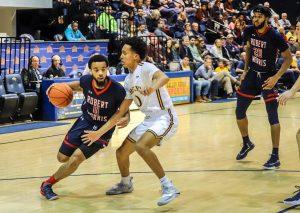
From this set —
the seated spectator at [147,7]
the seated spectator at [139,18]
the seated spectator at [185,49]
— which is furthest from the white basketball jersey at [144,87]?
the seated spectator at [147,7]

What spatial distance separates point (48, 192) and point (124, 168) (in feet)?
2.58

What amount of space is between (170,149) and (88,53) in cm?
739

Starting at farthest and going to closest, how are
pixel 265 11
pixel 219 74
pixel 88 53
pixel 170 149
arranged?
pixel 219 74, pixel 88 53, pixel 170 149, pixel 265 11

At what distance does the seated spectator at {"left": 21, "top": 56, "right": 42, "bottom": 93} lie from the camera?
1323 cm

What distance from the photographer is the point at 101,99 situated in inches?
254

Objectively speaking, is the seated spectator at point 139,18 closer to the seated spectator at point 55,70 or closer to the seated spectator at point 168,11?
the seated spectator at point 168,11

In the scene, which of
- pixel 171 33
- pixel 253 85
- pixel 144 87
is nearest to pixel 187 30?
pixel 171 33

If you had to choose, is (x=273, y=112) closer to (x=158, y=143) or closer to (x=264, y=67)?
(x=264, y=67)

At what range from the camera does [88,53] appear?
16375mm

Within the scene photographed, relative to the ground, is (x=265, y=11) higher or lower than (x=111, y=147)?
higher

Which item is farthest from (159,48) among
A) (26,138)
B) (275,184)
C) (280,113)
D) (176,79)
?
(275,184)

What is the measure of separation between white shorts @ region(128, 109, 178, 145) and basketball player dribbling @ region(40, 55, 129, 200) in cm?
19

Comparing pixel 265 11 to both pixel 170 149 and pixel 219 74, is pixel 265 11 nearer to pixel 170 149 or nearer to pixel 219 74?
pixel 170 149

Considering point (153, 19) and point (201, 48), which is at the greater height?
point (153, 19)
